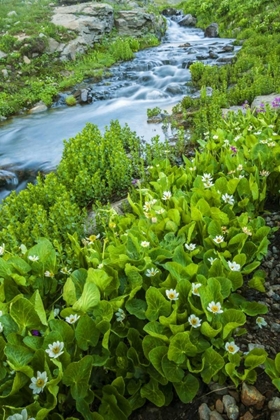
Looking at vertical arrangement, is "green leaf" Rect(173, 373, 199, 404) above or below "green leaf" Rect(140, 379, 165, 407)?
above

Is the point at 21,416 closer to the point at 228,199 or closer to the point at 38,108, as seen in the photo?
the point at 228,199

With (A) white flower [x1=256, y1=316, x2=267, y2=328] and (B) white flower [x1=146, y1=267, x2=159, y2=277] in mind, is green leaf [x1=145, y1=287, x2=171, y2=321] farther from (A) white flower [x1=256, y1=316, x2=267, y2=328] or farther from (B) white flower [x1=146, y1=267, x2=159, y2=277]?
(A) white flower [x1=256, y1=316, x2=267, y2=328]

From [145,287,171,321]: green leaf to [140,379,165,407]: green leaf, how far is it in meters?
0.35

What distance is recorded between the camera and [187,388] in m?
1.93

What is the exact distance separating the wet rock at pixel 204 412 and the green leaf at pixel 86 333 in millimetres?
674

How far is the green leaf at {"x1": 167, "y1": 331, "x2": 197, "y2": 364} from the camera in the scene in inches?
74.9

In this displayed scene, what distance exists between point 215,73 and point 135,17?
1182 centimetres

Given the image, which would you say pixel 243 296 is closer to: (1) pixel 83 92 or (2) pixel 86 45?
(1) pixel 83 92

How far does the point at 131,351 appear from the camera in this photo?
6.75 feet

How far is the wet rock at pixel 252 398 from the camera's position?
189 cm

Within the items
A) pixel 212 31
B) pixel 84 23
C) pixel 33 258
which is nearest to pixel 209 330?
pixel 33 258

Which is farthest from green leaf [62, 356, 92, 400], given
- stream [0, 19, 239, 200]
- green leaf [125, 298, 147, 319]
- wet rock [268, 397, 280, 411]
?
stream [0, 19, 239, 200]

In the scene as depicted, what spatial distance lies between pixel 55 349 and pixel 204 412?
87cm

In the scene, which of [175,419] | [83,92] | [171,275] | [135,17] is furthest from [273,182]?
[135,17]
